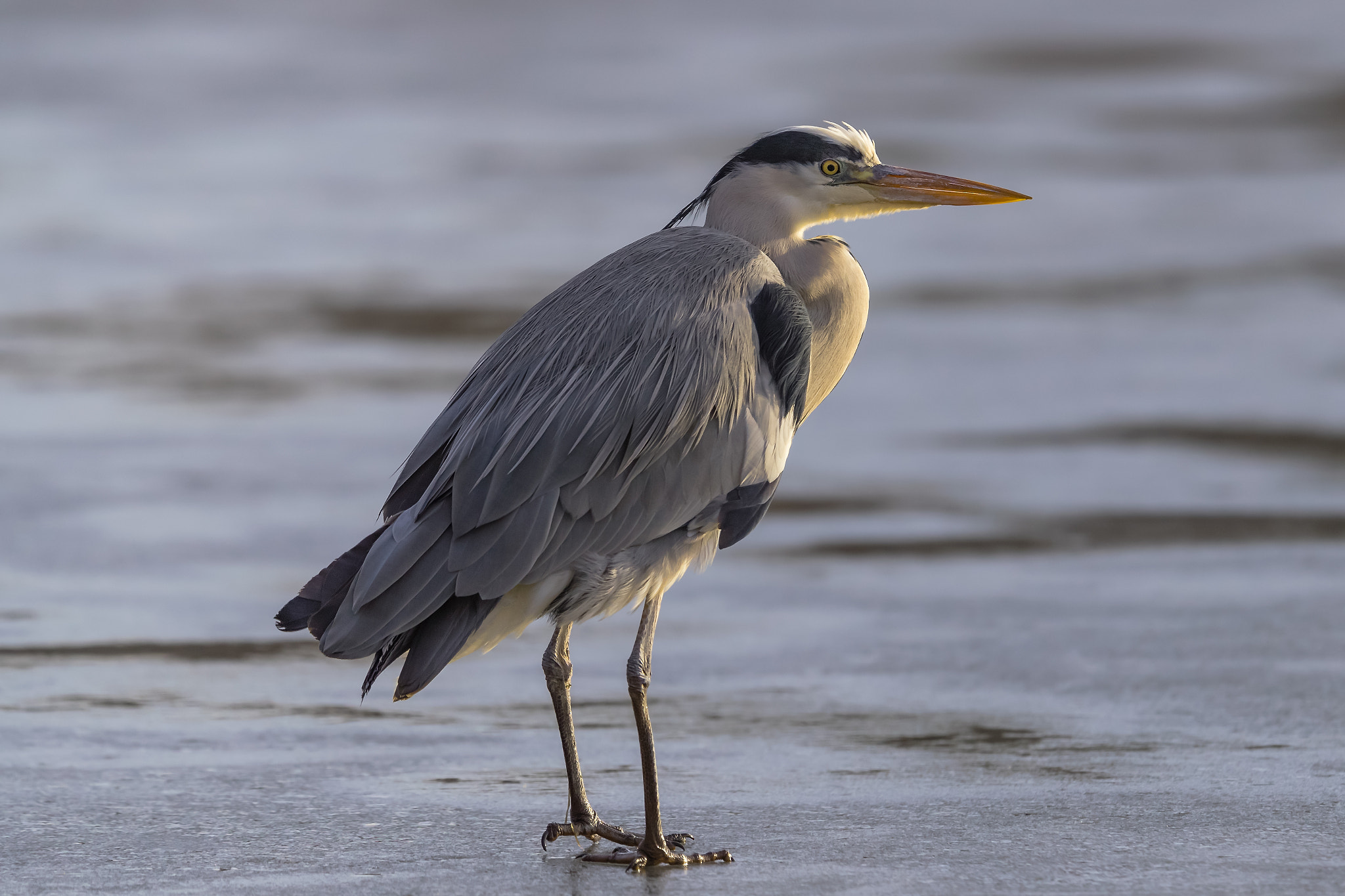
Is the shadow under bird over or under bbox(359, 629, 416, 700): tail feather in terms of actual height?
over

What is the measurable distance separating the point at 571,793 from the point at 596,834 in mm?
121

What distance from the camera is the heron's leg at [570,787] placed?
454 cm

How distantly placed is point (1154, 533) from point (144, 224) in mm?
9809

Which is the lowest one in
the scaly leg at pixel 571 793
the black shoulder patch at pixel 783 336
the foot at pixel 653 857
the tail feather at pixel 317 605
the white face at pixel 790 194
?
the foot at pixel 653 857

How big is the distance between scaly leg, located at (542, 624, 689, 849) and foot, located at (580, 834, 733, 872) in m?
0.04

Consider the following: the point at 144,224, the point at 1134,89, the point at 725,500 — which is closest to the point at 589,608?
the point at 725,500

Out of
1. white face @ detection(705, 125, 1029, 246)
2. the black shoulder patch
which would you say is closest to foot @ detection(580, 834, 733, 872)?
the black shoulder patch

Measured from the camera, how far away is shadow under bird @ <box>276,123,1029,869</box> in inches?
179

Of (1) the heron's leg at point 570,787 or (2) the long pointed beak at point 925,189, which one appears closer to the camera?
(1) the heron's leg at point 570,787

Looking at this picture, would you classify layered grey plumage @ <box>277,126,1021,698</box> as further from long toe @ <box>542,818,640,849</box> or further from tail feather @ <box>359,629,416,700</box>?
long toe @ <box>542,818,640,849</box>

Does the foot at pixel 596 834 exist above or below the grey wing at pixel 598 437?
below

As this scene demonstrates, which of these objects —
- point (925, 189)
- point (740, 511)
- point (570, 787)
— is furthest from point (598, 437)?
point (925, 189)

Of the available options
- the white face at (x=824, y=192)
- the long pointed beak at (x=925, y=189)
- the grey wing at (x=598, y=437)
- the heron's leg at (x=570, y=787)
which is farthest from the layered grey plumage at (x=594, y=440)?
the long pointed beak at (x=925, y=189)

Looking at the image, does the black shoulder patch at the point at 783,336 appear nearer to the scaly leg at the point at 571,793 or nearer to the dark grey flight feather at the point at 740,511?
the dark grey flight feather at the point at 740,511
